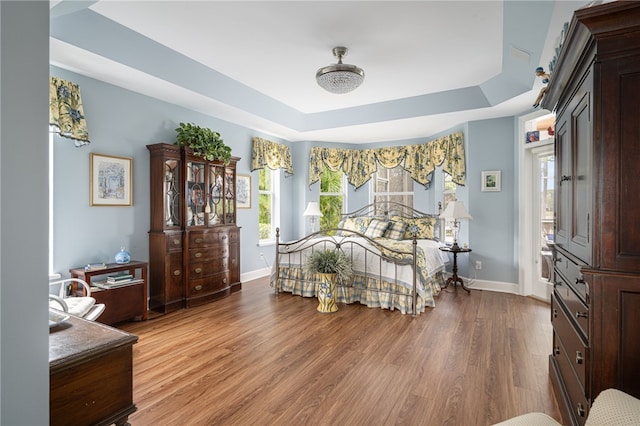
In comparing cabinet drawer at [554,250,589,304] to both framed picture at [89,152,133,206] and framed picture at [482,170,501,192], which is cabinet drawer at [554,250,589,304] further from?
framed picture at [89,152,133,206]

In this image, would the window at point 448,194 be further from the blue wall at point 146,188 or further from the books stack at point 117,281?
the books stack at point 117,281

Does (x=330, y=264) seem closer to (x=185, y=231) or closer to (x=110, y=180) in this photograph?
(x=185, y=231)

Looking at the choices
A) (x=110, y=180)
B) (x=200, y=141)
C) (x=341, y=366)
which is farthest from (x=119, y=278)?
(x=341, y=366)

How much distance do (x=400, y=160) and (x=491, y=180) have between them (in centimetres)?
179

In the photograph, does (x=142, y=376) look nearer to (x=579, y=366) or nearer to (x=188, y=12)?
(x=579, y=366)

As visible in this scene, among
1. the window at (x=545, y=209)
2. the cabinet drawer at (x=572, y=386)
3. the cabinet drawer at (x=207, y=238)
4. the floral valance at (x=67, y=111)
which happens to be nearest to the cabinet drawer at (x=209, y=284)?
the cabinet drawer at (x=207, y=238)

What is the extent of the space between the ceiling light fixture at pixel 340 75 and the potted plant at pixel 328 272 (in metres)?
1.86

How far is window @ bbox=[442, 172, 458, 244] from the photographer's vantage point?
5.70 meters

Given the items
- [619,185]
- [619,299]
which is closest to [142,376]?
[619,299]

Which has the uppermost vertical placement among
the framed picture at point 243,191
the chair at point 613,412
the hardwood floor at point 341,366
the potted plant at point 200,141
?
the potted plant at point 200,141

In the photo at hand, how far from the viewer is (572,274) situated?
1769mm

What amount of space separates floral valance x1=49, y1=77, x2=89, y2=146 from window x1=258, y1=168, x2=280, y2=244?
3.06m

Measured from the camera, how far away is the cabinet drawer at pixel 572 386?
5.20 ft

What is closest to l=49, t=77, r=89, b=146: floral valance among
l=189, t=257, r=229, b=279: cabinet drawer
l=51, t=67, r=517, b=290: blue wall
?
l=51, t=67, r=517, b=290: blue wall
